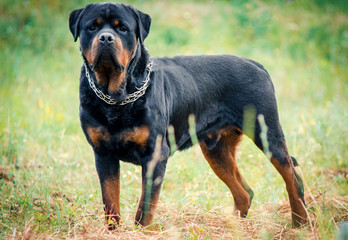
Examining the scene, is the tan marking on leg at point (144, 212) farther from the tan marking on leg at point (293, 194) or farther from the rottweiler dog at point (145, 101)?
the tan marking on leg at point (293, 194)

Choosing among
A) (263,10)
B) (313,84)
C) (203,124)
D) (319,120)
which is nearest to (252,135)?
(203,124)

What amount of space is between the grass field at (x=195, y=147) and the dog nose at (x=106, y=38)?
4.36 feet

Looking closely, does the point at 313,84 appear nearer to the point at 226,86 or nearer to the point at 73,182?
the point at 226,86

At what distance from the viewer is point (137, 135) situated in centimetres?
294

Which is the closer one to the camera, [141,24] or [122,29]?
[122,29]

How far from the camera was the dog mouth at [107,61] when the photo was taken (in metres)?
2.83

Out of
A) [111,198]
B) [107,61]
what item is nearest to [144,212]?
[111,198]

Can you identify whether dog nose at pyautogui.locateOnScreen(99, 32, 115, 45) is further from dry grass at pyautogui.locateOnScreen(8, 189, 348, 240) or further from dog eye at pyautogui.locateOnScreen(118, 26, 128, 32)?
dry grass at pyautogui.locateOnScreen(8, 189, 348, 240)

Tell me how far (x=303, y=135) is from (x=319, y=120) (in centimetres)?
45

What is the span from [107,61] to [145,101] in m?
0.42

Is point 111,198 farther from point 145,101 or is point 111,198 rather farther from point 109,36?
point 109,36

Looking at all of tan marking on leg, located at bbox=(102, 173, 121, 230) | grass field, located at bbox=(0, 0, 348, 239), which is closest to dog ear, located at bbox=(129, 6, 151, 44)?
tan marking on leg, located at bbox=(102, 173, 121, 230)

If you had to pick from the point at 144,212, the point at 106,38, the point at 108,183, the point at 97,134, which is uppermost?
the point at 106,38

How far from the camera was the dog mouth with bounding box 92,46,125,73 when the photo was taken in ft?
9.30
